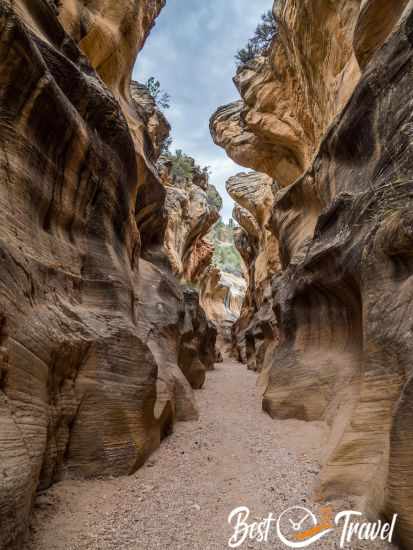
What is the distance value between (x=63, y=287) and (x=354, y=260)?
4.57 metres

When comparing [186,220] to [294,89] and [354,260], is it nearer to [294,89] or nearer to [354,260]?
[294,89]

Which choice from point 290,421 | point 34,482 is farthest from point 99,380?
point 290,421

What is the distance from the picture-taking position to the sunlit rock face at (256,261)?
17953 mm

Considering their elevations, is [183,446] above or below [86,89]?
below

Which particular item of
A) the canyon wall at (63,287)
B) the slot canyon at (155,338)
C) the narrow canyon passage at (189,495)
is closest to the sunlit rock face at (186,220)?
the slot canyon at (155,338)

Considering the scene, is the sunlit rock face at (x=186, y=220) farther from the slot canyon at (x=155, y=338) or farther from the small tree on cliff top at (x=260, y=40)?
the slot canyon at (x=155, y=338)

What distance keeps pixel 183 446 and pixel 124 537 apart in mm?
2457

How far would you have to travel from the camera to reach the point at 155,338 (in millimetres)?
7090

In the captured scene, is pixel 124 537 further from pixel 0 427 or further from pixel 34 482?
pixel 0 427

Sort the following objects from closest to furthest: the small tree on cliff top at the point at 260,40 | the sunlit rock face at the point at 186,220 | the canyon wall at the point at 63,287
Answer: the canyon wall at the point at 63,287 → the small tree on cliff top at the point at 260,40 → the sunlit rock face at the point at 186,220

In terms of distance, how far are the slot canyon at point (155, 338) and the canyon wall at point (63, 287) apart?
2cm

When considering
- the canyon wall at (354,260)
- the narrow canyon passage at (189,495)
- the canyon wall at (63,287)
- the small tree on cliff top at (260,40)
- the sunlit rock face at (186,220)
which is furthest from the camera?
the sunlit rock face at (186,220)

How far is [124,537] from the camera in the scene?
2830 mm

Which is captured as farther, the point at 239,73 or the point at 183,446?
the point at 239,73
